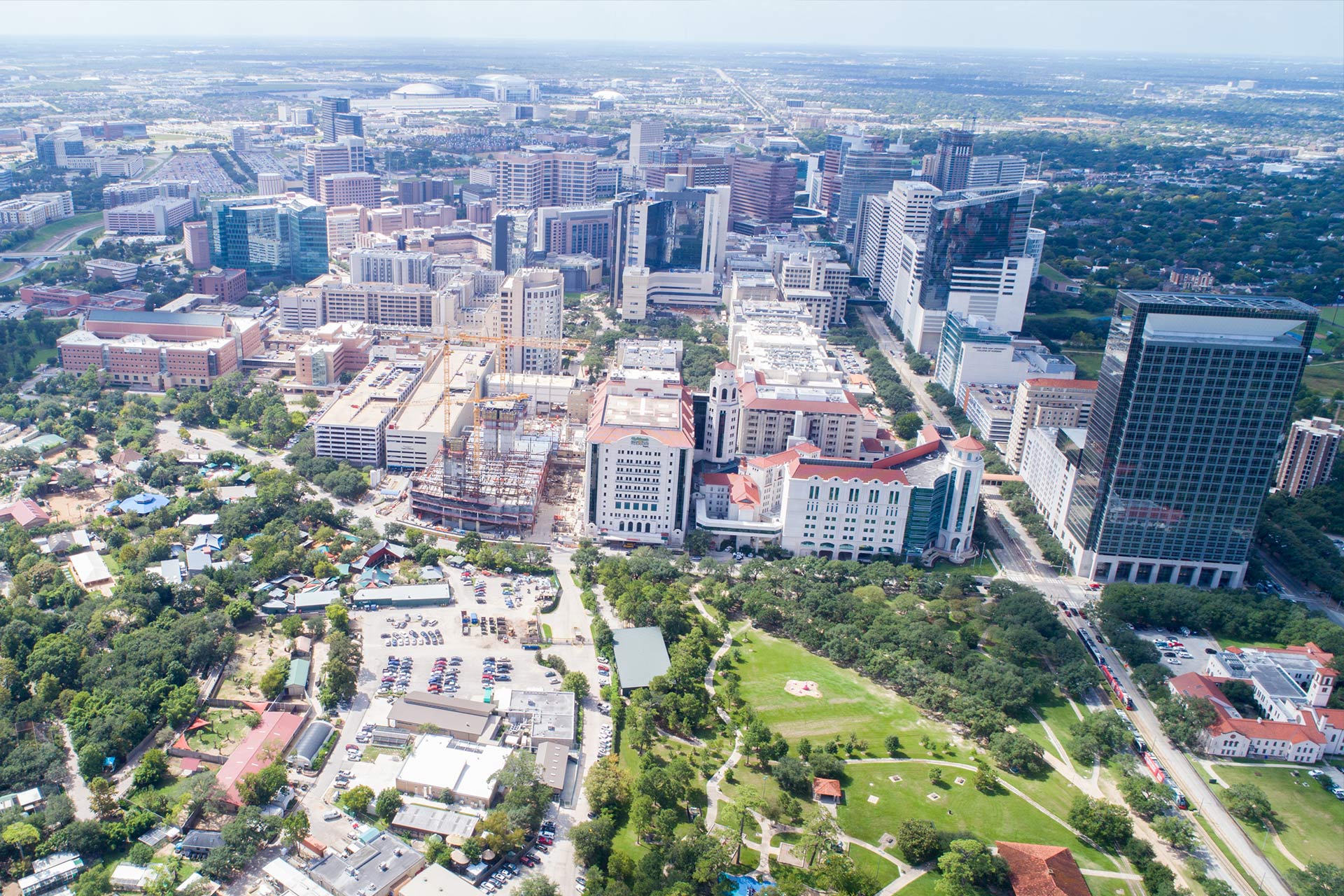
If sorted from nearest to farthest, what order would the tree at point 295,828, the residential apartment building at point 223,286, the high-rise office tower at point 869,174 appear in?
1. the tree at point 295,828
2. the residential apartment building at point 223,286
3. the high-rise office tower at point 869,174

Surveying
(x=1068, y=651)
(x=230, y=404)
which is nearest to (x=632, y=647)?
(x=1068, y=651)

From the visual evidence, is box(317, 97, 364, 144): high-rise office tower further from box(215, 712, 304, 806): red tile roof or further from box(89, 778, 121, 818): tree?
box(89, 778, 121, 818): tree

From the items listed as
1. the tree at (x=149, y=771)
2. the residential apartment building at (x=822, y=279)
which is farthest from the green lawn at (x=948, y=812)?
the residential apartment building at (x=822, y=279)

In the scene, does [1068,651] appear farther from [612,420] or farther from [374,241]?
[374,241]

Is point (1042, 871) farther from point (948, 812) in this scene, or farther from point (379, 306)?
point (379, 306)

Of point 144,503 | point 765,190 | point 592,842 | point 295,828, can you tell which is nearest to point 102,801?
point 295,828

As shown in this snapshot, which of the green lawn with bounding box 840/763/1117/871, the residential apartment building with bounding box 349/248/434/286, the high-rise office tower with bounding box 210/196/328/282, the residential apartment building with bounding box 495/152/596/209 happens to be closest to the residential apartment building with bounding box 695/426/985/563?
the green lawn with bounding box 840/763/1117/871

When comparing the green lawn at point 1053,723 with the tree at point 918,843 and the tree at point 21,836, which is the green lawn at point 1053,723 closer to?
the tree at point 918,843

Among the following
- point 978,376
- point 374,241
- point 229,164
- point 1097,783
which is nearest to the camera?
point 1097,783
